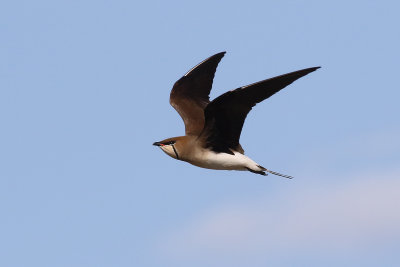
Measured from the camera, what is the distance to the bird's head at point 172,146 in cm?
1460

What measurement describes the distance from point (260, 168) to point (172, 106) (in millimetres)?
2572

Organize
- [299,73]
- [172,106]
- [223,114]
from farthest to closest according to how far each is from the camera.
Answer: [172,106]
[223,114]
[299,73]

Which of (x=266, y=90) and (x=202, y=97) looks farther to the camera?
(x=202, y=97)

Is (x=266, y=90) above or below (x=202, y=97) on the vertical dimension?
below

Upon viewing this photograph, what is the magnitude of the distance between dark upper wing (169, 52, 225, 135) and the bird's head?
4.46 ft

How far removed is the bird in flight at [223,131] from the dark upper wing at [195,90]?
0.33 feet

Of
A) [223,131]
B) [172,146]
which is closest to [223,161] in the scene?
[223,131]

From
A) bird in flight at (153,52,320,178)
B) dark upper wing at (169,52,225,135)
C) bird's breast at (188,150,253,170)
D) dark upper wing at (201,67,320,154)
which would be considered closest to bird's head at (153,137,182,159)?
bird in flight at (153,52,320,178)

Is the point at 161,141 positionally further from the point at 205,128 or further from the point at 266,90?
the point at 266,90

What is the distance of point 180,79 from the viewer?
16.9 m

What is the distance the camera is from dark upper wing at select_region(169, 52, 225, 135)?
16.3 meters

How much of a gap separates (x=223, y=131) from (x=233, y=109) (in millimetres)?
551

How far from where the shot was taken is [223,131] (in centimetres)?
1445

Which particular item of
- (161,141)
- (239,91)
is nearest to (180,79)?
(161,141)
